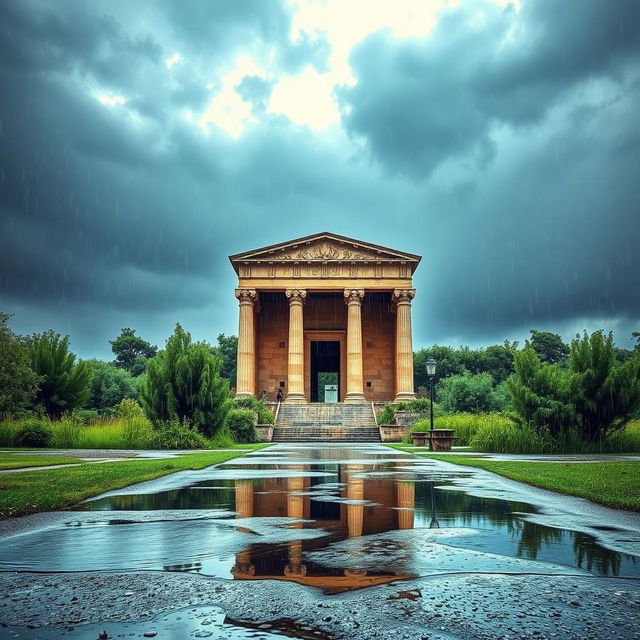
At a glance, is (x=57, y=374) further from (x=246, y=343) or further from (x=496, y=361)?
(x=496, y=361)

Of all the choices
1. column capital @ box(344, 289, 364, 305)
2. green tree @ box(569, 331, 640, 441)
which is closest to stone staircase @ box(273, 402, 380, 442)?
column capital @ box(344, 289, 364, 305)

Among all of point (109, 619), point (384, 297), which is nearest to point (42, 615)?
point (109, 619)

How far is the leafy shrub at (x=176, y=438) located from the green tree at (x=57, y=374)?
1228 cm

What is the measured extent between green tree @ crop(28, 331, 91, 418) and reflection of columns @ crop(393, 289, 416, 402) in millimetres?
25744

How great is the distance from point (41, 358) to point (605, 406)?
26.8 meters

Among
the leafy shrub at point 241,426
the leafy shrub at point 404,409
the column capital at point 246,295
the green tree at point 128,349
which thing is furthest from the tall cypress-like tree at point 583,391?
the green tree at point 128,349

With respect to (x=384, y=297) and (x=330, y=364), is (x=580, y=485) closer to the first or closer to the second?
(x=384, y=297)

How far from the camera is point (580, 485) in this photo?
799 centimetres

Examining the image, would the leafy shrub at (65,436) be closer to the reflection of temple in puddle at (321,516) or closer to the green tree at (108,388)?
the reflection of temple in puddle at (321,516)

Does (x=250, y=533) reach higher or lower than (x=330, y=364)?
lower

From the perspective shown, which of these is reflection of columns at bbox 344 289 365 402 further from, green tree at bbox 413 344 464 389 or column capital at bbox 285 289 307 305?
green tree at bbox 413 344 464 389

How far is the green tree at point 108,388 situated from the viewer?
65.1 meters

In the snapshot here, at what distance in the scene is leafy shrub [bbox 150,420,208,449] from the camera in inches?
807

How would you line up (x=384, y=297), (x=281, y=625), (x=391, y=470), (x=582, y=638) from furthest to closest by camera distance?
(x=384, y=297) → (x=391, y=470) → (x=281, y=625) → (x=582, y=638)
